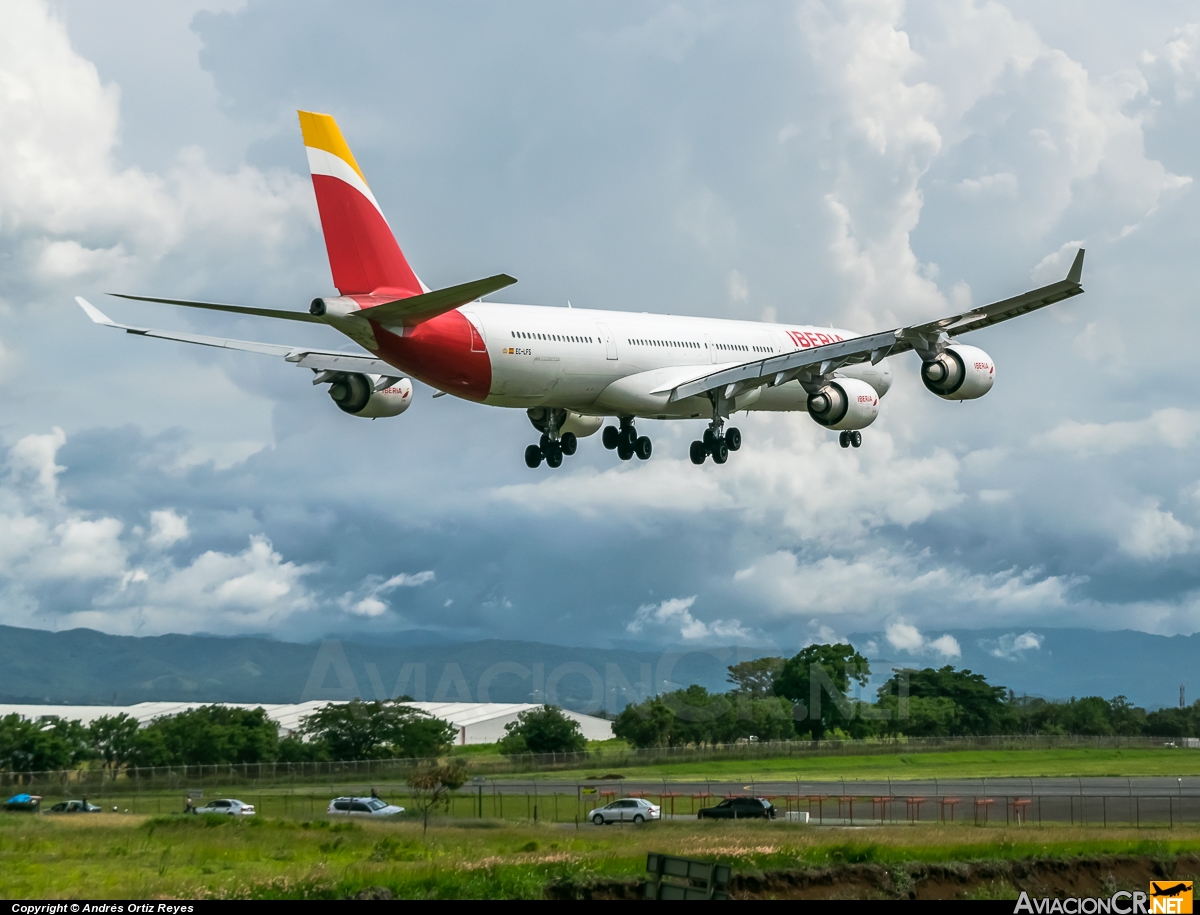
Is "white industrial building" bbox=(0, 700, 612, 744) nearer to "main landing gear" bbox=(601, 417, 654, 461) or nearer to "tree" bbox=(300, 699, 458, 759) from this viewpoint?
"tree" bbox=(300, 699, 458, 759)

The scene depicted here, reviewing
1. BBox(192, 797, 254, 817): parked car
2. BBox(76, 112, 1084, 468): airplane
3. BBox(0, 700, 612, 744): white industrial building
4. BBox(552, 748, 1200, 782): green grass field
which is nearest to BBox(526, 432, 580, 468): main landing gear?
BBox(76, 112, 1084, 468): airplane

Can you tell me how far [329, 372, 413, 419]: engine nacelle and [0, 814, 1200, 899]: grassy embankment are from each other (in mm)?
14071

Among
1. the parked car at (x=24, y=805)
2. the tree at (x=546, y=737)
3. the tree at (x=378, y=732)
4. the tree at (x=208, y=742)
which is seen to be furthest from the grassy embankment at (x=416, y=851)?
the tree at (x=546, y=737)

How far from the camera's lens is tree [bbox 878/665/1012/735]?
142 metres

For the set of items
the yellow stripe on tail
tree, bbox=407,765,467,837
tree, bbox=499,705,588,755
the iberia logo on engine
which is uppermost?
the yellow stripe on tail

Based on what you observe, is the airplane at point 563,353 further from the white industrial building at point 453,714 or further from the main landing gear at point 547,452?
the white industrial building at point 453,714

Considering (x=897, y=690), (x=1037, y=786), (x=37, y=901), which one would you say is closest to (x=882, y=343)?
(x=37, y=901)

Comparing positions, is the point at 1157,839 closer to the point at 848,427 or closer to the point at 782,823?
the point at 782,823

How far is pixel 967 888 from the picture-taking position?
43.8 metres

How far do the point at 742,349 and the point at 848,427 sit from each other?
5250 mm

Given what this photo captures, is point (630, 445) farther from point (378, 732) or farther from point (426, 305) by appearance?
point (378, 732)

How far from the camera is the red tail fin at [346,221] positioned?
138 feet

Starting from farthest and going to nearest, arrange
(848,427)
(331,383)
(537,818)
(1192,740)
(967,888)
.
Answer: (1192,740), (537,818), (848,427), (331,383), (967,888)

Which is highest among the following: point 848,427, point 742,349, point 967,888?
point 742,349
